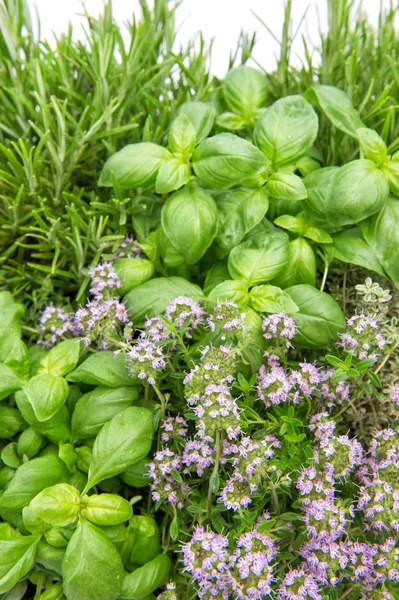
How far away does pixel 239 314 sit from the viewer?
758 mm

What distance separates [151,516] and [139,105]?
75 centimetres

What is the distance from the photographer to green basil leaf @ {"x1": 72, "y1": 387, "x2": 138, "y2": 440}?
830 mm

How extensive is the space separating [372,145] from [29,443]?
2.30 ft

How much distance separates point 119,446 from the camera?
77 cm

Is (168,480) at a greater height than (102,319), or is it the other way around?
(102,319)

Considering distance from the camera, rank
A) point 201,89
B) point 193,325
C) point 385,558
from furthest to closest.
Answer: point 201,89, point 193,325, point 385,558

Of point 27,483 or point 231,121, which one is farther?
point 231,121

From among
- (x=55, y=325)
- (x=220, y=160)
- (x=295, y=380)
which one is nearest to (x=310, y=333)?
(x=295, y=380)

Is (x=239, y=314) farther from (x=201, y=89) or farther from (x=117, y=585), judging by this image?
(x=201, y=89)

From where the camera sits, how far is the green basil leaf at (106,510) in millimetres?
751

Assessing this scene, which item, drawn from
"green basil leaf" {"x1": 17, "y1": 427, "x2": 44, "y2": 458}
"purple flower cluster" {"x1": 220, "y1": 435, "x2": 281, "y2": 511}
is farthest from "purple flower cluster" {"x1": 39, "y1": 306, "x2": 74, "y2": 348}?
"purple flower cluster" {"x1": 220, "y1": 435, "x2": 281, "y2": 511}

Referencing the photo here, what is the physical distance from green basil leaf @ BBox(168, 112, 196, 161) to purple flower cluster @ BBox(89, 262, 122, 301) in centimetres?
22

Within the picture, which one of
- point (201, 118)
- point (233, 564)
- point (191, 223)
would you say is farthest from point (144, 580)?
point (201, 118)

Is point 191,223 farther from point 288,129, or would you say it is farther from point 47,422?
point 47,422
